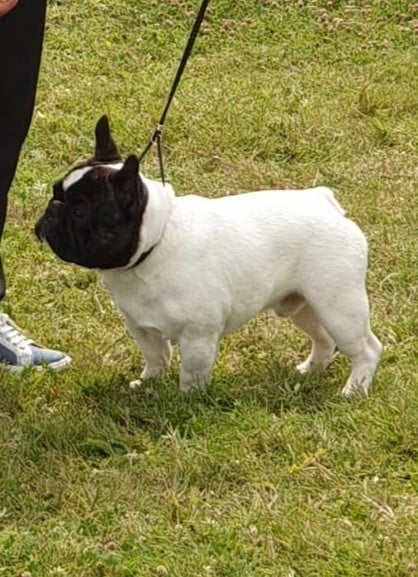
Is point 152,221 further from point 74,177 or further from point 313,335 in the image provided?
point 313,335

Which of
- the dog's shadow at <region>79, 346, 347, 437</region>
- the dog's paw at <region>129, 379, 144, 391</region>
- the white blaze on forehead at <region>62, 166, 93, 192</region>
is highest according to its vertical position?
the white blaze on forehead at <region>62, 166, 93, 192</region>

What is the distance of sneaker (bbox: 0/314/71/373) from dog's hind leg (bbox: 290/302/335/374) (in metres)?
0.90

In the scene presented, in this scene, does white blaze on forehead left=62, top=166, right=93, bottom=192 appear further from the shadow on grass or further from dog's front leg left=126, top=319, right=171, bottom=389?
the shadow on grass

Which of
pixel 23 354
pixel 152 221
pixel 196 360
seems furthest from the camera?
pixel 23 354

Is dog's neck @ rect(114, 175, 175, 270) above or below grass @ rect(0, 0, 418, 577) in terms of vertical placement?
above

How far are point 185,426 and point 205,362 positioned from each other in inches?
9.7

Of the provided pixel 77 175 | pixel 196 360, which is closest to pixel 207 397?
pixel 196 360

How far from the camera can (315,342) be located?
5.33m

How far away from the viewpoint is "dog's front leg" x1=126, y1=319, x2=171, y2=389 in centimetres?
505

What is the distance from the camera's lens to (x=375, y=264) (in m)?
6.36

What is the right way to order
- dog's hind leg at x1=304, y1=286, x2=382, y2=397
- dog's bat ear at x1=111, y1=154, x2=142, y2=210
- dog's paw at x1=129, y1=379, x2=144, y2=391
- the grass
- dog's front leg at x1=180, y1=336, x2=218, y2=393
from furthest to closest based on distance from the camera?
1. dog's paw at x1=129, y1=379, x2=144, y2=391
2. dog's hind leg at x1=304, y1=286, x2=382, y2=397
3. dog's front leg at x1=180, y1=336, x2=218, y2=393
4. dog's bat ear at x1=111, y1=154, x2=142, y2=210
5. the grass

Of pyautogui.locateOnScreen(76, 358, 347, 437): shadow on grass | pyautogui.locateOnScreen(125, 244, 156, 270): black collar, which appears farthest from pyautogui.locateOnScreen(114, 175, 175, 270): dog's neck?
pyautogui.locateOnScreen(76, 358, 347, 437): shadow on grass

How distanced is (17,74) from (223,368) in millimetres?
1322

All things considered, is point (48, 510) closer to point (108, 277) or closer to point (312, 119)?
point (108, 277)
